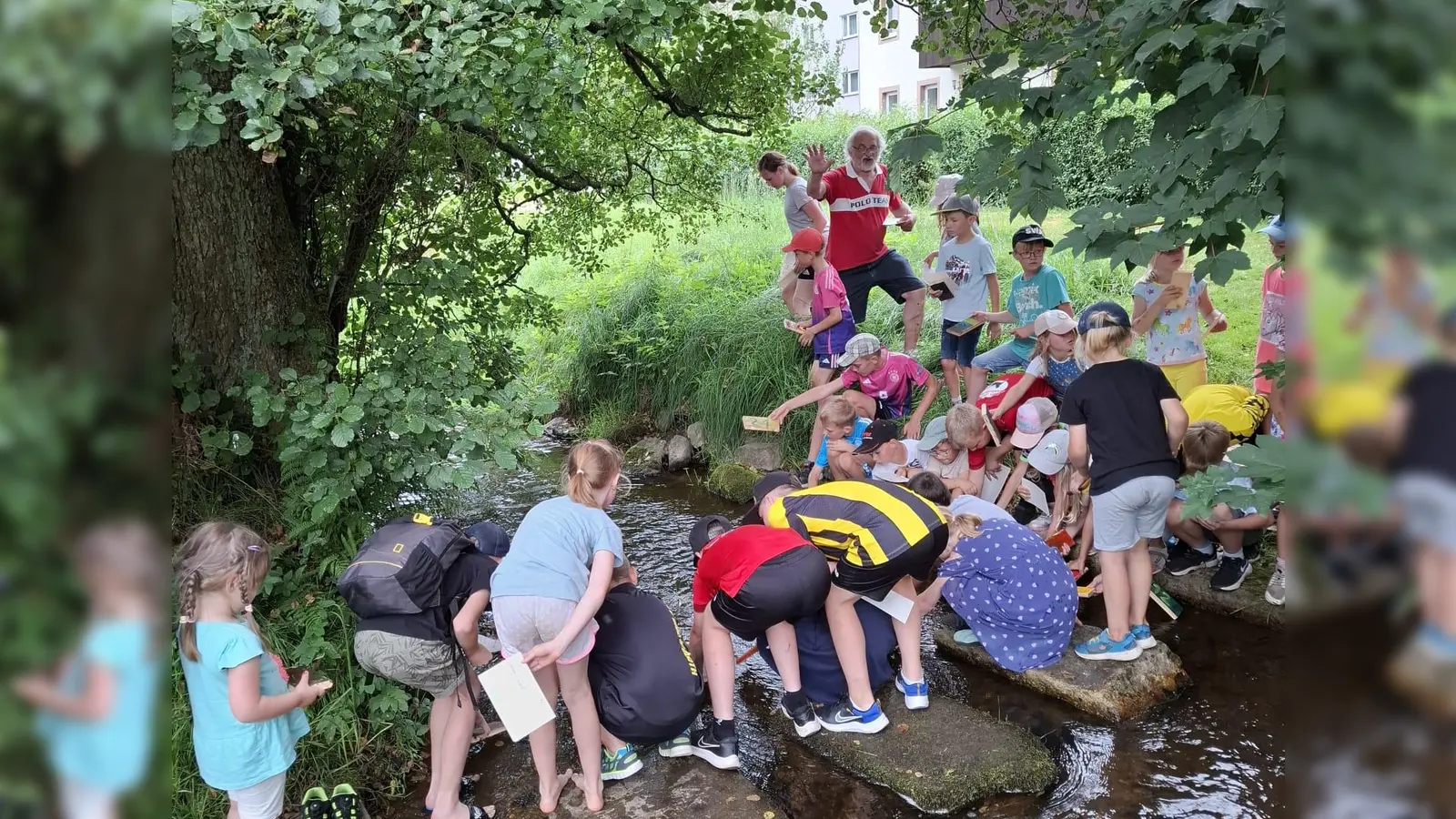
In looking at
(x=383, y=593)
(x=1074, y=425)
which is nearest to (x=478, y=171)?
(x=383, y=593)

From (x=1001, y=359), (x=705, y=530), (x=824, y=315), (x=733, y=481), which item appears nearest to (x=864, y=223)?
(x=824, y=315)

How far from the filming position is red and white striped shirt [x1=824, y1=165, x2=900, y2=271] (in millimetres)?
6691

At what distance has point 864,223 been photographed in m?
6.76

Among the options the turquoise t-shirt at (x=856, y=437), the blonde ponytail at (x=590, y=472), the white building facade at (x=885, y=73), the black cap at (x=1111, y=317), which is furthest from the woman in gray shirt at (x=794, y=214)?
the white building facade at (x=885, y=73)

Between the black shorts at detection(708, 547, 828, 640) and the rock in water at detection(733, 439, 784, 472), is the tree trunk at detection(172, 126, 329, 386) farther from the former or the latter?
the rock in water at detection(733, 439, 784, 472)

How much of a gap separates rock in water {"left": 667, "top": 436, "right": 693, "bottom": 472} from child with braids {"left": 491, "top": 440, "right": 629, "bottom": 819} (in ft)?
13.9

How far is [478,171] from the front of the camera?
5.14m

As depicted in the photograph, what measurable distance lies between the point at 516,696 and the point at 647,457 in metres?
4.82

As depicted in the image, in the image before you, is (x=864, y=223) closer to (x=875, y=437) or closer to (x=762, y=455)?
(x=762, y=455)

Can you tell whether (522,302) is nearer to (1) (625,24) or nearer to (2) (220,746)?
(1) (625,24)

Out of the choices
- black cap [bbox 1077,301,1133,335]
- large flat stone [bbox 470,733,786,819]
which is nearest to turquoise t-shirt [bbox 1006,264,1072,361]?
black cap [bbox 1077,301,1133,335]

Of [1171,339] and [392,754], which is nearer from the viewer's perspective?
[392,754]

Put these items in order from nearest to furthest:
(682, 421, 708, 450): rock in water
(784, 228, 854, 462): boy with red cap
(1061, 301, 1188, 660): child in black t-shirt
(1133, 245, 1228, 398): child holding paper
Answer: (1061, 301, 1188, 660): child in black t-shirt, (1133, 245, 1228, 398): child holding paper, (784, 228, 854, 462): boy with red cap, (682, 421, 708, 450): rock in water
